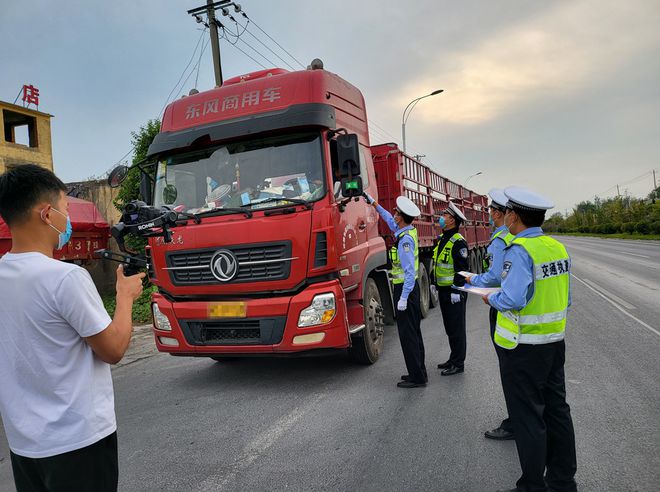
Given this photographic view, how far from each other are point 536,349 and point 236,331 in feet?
9.57

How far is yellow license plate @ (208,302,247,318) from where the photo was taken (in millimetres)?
4422

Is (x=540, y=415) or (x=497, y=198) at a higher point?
(x=497, y=198)

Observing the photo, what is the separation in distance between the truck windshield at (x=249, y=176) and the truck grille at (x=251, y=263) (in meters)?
0.43

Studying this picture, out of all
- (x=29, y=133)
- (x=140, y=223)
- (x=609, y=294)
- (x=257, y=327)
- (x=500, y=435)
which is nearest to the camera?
(x=140, y=223)

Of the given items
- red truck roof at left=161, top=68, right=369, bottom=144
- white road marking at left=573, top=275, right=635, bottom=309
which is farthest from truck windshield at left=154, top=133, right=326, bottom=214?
white road marking at left=573, top=275, right=635, bottom=309

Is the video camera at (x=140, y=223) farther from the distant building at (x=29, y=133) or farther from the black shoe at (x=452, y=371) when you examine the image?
the distant building at (x=29, y=133)

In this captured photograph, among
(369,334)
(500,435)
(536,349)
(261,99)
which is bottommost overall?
(500,435)

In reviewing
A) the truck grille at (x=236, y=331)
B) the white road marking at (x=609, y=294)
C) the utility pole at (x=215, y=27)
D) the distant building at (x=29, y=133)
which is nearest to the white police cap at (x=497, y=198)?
the truck grille at (x=236, y=331)

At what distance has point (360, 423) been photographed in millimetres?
3746

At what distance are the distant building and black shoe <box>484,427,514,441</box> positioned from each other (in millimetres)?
21863

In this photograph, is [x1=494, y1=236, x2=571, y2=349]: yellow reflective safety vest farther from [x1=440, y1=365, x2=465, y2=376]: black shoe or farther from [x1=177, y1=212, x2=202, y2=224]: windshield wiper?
[x1=177, y1=212, x2=202, y2=224]: windshield wiper

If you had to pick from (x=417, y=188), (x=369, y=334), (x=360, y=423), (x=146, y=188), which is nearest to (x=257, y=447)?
(x=360, y=423)

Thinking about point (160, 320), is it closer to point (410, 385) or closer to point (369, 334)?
point (369, 334)

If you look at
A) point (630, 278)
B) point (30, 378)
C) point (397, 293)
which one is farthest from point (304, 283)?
point (630, 278)
